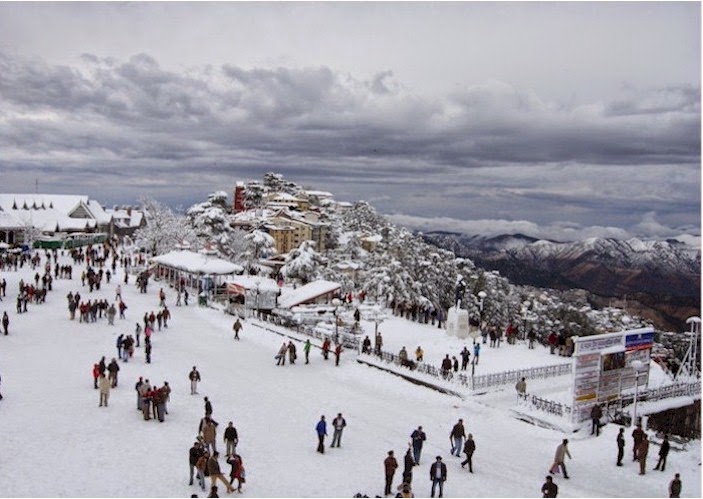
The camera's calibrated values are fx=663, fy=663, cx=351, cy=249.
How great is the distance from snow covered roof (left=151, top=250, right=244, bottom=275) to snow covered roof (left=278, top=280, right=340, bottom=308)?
12.1ft

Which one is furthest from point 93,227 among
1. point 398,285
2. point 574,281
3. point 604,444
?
point 574,281

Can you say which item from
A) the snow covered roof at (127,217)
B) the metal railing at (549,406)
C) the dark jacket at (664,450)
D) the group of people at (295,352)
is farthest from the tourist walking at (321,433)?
the snow covered roof at (127,217)

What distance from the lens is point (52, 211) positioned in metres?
77.2

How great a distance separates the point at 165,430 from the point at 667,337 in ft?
186

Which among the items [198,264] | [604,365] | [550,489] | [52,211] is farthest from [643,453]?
[52,211]

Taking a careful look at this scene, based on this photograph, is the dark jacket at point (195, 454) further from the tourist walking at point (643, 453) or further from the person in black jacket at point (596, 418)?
the person in black jacket at point (596, 418)

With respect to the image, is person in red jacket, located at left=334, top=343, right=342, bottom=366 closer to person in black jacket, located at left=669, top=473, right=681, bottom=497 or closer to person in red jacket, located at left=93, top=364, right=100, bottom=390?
person in red jacket, located at left=93, top=364, right=100, bottom=390

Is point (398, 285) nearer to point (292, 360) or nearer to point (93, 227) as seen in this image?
point (292, 360)

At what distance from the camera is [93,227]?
78.9 metres

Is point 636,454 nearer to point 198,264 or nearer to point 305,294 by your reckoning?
point 305,294

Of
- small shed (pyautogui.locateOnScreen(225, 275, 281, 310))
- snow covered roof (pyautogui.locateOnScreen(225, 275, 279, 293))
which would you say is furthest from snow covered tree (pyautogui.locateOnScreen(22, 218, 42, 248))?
small shed (pyautogui.locateOnScreen(225, 275, 281, 310))

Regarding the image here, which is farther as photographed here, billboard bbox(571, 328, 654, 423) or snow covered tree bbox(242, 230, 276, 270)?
snow covered tree bbox(242, 230, 276, 270)

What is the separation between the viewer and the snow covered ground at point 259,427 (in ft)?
47.3

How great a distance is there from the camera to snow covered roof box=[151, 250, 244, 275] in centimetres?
3834
